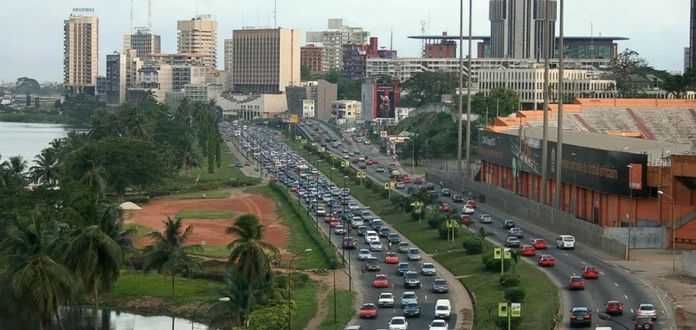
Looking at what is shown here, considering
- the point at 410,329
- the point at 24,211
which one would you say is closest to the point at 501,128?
the point at 24,211

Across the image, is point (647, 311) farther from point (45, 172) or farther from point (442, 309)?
point (45, 172)

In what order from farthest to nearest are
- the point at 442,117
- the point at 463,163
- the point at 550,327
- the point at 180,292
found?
the point at 442,117 < the point at 463,163 < the point at 180,292 < the point at 550,327

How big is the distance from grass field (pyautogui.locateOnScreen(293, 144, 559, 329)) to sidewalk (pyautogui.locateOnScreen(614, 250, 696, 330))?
4.95 metres

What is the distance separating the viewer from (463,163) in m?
149

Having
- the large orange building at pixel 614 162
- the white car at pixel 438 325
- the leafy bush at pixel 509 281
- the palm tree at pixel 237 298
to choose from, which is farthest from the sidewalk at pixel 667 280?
the palm tree at pixel 237 298

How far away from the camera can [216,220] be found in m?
113

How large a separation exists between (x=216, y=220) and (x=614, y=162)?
38.0m

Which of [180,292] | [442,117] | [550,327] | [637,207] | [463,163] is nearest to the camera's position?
[550,327]

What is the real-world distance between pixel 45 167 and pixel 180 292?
5664 centimetres

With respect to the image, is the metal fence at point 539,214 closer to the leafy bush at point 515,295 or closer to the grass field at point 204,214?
the leafy bush at point 515,295

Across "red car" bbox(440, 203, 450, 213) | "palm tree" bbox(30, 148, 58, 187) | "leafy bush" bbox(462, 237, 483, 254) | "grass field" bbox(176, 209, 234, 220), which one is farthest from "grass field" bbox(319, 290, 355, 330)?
"palm tree" bbox(30, 148, 58, 187)

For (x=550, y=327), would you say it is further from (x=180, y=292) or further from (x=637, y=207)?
(x=637, y=207)

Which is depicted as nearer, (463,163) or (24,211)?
(24,211)

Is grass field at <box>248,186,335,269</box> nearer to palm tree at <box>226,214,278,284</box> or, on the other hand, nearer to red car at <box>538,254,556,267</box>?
red car at <box>538,254,556,267</box>
